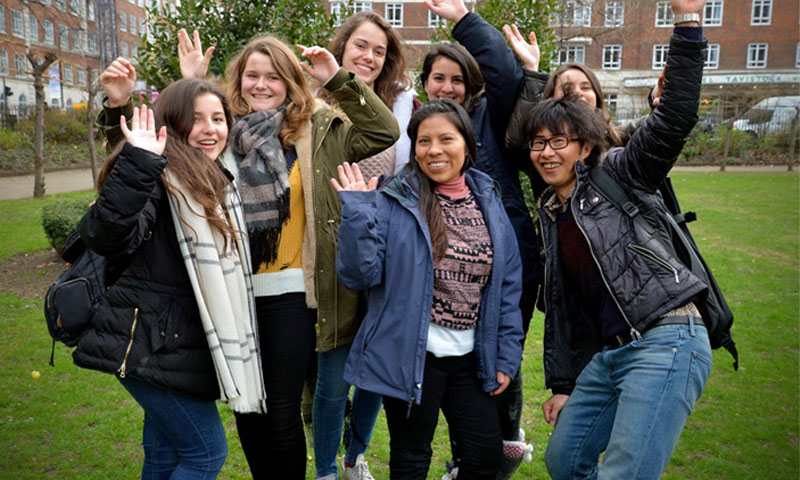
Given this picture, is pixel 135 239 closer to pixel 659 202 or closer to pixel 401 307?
pixel 401 307

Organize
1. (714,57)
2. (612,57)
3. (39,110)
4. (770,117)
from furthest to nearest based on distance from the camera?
(714,57), (612,57), (770,117), (39,110)

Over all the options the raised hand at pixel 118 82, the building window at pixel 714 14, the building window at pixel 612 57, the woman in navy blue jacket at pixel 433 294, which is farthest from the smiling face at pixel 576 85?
the building window at pixel 714 14

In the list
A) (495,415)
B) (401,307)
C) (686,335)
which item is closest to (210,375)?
(401,307)

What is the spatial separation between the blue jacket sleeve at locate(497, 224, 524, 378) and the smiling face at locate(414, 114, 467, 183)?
435 mm

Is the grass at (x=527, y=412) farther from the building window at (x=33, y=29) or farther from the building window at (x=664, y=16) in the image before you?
the building window at (x=33, y=29)

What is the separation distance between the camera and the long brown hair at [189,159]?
99.5 inches

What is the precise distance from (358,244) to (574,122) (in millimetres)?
1171

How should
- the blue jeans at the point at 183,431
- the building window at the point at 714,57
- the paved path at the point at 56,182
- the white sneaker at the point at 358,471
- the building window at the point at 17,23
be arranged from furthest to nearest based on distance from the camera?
the building window at the point at 714,57, the building window at the point at 17,23, the paved path at the point at 56,182, the white sneaker at the point at 358,471, the blue jeans at the point at 183,431

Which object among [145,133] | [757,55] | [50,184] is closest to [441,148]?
[145,133]

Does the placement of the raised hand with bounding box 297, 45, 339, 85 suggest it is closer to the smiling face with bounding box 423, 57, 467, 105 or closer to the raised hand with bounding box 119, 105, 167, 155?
the smiling face with bounding box 423, 57, 467, 105

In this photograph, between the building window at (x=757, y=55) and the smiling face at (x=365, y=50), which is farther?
the building window at (x=757, y=55)

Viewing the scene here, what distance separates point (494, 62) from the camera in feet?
9.79

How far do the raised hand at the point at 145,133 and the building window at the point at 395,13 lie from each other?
44.1m

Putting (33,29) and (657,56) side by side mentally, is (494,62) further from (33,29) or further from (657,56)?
(33,29)
